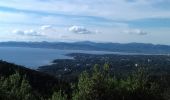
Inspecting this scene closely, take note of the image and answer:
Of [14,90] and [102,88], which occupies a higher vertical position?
[102,88]

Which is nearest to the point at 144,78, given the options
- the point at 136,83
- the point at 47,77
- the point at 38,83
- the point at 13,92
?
the point at 136,83

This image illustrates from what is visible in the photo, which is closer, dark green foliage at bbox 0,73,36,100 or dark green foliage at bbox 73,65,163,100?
dark green foliage at bbox 73,65,163,100

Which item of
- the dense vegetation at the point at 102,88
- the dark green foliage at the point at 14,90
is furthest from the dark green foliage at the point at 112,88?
the dark green foliage at the point at 14,90

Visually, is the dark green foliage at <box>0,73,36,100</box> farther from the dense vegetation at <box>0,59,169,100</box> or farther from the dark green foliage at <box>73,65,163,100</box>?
the dark green foliage at <box>73,65,163,100</box>

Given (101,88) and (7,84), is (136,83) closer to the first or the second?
(101,88)

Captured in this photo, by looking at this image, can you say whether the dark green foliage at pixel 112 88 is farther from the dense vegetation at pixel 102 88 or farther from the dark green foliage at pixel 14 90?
the dark green foliage at pixel 14 90

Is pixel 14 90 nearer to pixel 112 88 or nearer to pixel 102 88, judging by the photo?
pixel 102 88

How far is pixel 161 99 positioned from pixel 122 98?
13.3 feet

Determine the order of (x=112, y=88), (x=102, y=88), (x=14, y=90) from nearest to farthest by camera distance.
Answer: (x=102, y=88) < (x=112, y=88) < (x=14, y=90)

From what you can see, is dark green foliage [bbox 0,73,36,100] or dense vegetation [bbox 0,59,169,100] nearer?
dense vegetation [bbox 0,59,169,100]

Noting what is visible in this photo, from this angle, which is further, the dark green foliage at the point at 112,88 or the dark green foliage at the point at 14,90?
the dark green foliage at the point at 14,90

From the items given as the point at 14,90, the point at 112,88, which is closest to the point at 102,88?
the point at 112,88

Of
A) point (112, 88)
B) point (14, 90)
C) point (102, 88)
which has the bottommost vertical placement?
point (14, 90)

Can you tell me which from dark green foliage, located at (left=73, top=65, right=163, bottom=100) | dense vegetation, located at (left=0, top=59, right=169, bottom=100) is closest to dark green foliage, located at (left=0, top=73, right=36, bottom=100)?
dense vegetation, located at (left=0, top=59, right=169, bottom=100)
